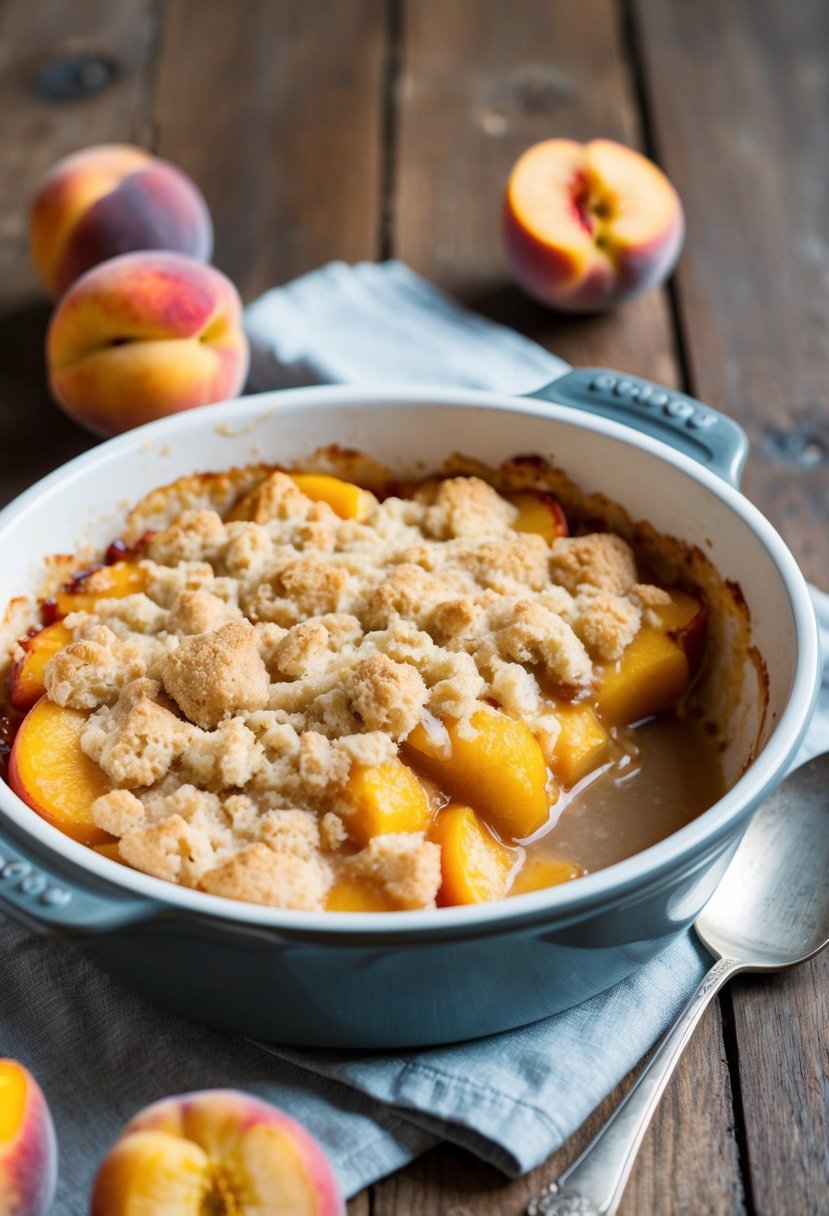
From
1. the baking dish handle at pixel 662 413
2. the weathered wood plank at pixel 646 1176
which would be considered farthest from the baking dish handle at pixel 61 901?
the baking dish handle at pixel 662 413

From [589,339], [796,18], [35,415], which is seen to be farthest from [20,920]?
[796,18]

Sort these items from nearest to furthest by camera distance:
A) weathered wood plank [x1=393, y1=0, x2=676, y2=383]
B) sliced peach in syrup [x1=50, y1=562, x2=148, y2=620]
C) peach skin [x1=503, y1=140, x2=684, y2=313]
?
sliced peach in syrup [x1=50, y1=562, x2=148, y2=620] → peach skin [x1=503, y1=140, x2=684, y2=313] → weathered wood plank [x1=393, y1=0, x2=676, y2=383]

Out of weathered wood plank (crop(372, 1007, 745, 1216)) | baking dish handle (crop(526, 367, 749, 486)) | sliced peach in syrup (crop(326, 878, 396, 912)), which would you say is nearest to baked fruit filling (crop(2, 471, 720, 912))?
sliced peach in syrup (crop(326, 878, 396, 912))

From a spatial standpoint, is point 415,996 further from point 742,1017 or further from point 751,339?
point 751,339

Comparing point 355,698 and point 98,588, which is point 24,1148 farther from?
point 98,588

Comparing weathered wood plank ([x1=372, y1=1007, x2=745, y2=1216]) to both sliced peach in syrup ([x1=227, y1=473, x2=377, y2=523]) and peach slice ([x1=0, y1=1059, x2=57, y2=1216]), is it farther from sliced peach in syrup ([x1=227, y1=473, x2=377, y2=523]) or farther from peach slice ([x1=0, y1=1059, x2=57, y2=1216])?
sliced peach in syrup ([x1=227, y1=473, x2=377, y2=523])

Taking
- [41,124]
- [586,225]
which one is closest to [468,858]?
[586,225]
